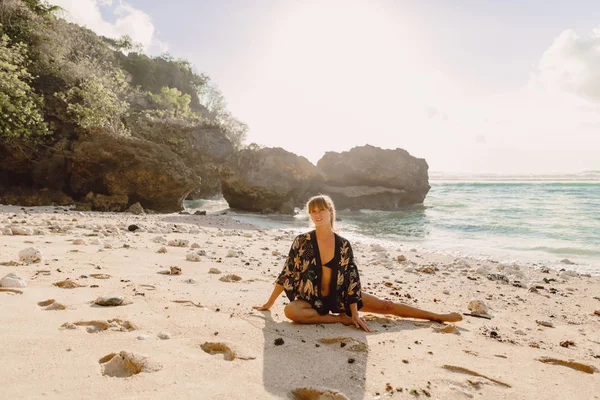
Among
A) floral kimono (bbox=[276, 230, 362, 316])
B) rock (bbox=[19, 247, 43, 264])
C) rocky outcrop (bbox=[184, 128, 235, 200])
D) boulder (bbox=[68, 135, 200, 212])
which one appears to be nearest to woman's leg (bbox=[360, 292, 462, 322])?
floral kimono (bbox=[276, 230, 362, 316])

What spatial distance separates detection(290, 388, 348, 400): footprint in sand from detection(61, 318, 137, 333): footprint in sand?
1408mm

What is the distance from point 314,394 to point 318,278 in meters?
1.67

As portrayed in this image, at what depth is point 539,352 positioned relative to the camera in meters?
3.28

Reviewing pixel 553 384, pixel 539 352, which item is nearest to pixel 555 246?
pixel 539 352

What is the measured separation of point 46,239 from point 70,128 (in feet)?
38.0

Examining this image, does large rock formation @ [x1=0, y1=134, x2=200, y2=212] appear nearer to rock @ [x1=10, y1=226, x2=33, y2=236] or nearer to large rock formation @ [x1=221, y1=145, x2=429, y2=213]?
large rock formation @ [x1=221, y1=145, x2=429, y2=213]

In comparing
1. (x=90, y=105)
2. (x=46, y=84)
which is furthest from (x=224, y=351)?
(x=46, y=84)

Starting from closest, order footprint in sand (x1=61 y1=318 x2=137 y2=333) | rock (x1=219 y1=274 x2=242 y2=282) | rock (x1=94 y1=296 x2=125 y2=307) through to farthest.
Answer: footprint in sand (x1=61 y1=318 x2=137 y2=333), rock (x1=94 y1=296 x2=125 y2=307), rock (x1=219 y1=274 x2=242 y2=282)

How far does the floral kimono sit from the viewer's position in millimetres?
3678

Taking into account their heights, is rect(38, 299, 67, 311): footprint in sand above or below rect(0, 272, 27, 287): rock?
below

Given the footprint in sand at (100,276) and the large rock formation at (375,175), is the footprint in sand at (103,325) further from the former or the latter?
the large rock formation at (375,175)

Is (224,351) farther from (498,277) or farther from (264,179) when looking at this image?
(264,179)

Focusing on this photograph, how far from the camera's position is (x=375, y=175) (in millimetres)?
30688

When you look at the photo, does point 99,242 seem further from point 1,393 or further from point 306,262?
point 1,393
